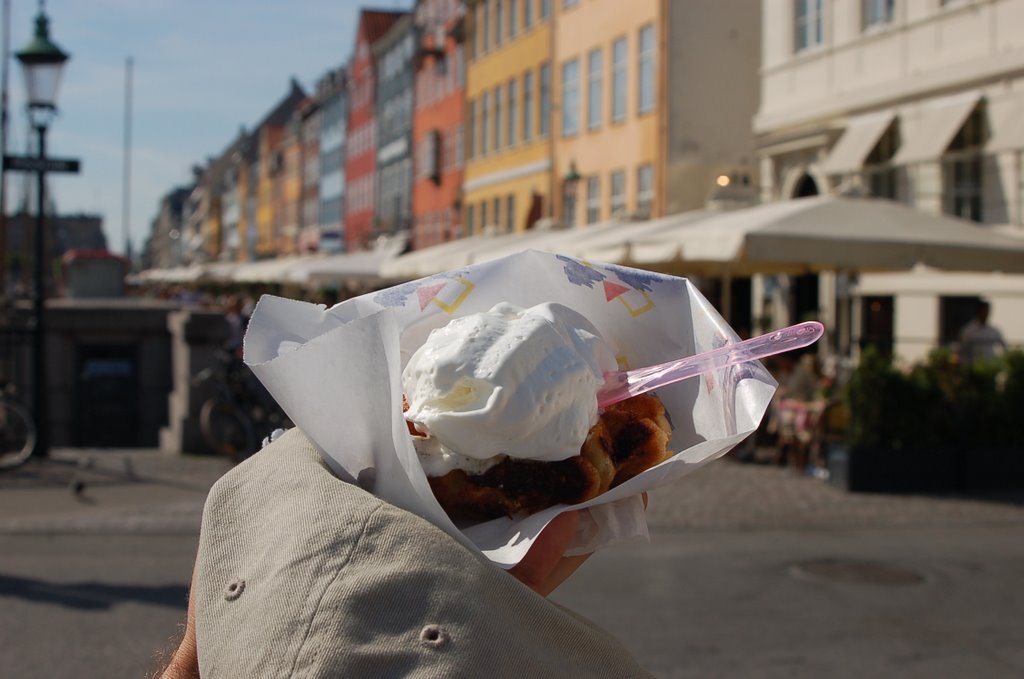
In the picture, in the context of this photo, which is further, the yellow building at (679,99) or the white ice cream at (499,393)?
the yellow building at (679,99)

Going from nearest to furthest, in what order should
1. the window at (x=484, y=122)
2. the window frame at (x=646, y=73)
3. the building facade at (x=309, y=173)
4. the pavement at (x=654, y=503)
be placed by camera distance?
the pavement at (x=654, y=503), the window frame at (x=646, y=73), the window at (x=484, y=122), the building facade at (x=309, y=173)

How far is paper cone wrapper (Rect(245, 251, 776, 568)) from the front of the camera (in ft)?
4.49

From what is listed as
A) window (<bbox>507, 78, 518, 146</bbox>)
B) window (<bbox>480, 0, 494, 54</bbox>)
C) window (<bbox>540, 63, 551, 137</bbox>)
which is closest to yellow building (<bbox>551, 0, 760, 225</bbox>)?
window (<bbox>540, 63, 551, 137</bbox>)

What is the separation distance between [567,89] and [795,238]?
2638 cm

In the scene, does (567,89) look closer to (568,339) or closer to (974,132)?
(974,132)

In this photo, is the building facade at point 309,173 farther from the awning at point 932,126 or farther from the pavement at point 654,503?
the pavement at point 654,503

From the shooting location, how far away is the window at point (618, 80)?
33.7 m

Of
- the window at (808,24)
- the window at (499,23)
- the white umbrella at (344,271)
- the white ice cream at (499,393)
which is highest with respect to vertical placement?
the window at (499,23)

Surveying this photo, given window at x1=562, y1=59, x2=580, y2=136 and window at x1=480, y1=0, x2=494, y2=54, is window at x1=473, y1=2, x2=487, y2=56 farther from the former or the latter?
window at x1=562, y1=59, x2=580, y2=136

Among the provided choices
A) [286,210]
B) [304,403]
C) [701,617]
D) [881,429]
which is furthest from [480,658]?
[286,210]

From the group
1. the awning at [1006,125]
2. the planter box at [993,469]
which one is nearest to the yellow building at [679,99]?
the awning at [1006,125]

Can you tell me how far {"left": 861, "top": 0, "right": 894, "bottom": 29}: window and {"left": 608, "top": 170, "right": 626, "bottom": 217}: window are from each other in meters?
11.9

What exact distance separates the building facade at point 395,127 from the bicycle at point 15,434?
4668cm

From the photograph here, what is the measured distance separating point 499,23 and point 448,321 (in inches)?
1775
